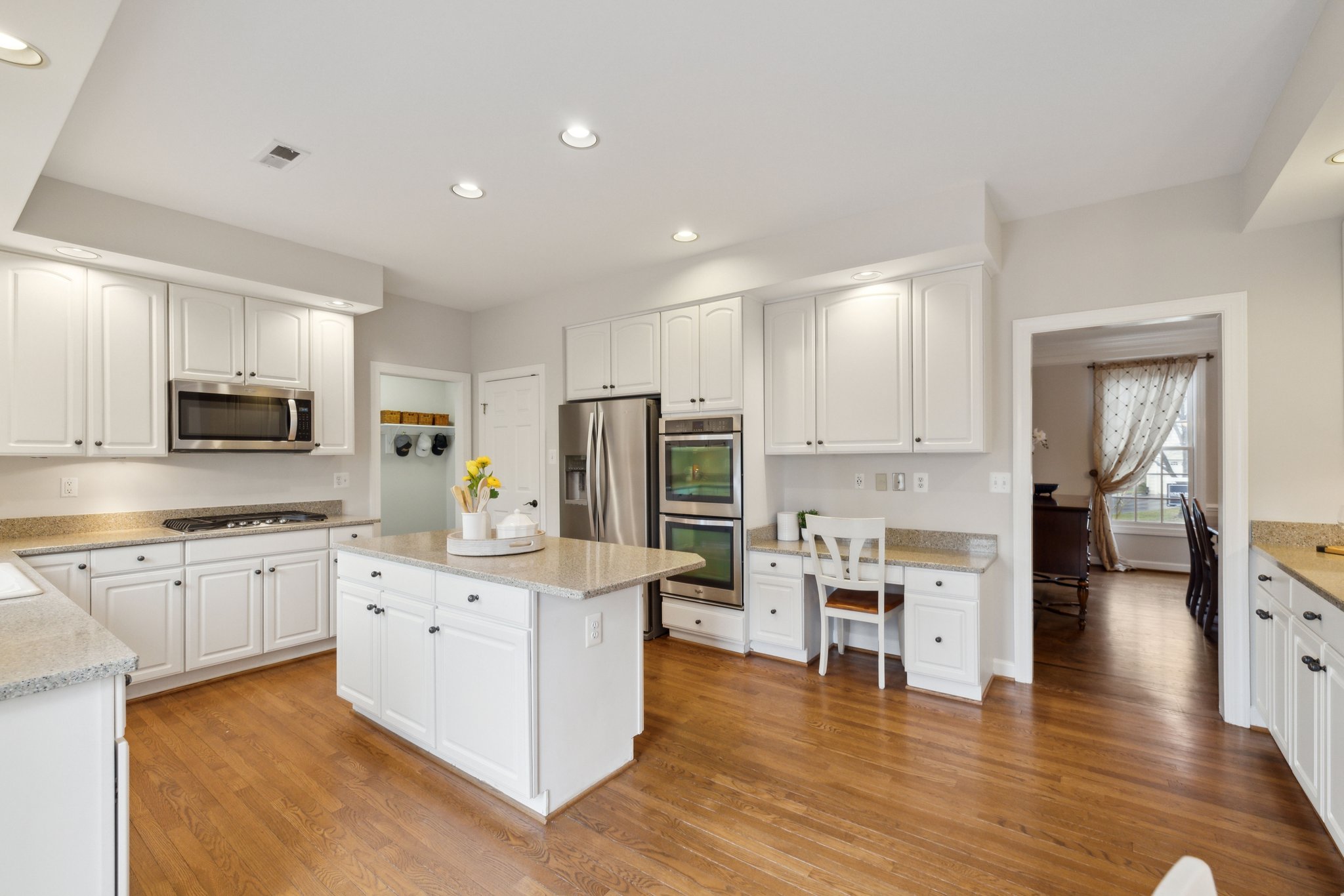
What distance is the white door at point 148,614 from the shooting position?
10.4 feet

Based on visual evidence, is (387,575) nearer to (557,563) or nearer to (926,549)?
(557,563)

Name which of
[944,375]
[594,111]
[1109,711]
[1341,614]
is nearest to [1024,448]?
[944,375]

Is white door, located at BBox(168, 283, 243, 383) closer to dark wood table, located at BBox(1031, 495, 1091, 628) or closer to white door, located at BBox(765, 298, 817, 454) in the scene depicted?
white door, located at BBox(765, 298, 817, 454)

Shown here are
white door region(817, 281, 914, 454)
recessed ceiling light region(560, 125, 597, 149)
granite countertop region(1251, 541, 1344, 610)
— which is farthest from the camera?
white door region(817, 281, 914, 454)

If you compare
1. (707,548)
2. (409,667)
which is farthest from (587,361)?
(409,667)

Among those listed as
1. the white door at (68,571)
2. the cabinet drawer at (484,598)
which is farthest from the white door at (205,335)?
the cabinet drawer at (484,598)

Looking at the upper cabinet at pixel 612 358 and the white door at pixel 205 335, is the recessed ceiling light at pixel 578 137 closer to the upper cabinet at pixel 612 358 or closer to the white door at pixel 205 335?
the upper cabinet at pixel 612 358

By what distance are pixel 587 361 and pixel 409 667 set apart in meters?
2.66

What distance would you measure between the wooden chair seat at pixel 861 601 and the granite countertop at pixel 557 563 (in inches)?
51.1

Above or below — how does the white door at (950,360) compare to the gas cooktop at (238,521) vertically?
above

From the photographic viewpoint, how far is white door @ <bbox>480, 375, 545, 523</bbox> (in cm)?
516

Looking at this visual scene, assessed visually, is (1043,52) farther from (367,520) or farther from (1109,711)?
(367,520)

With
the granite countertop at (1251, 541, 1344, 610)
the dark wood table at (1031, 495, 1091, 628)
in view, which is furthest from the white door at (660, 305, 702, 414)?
the dark wood table at (1031, 495, 1091, 628)

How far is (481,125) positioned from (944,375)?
2617 millimetres
